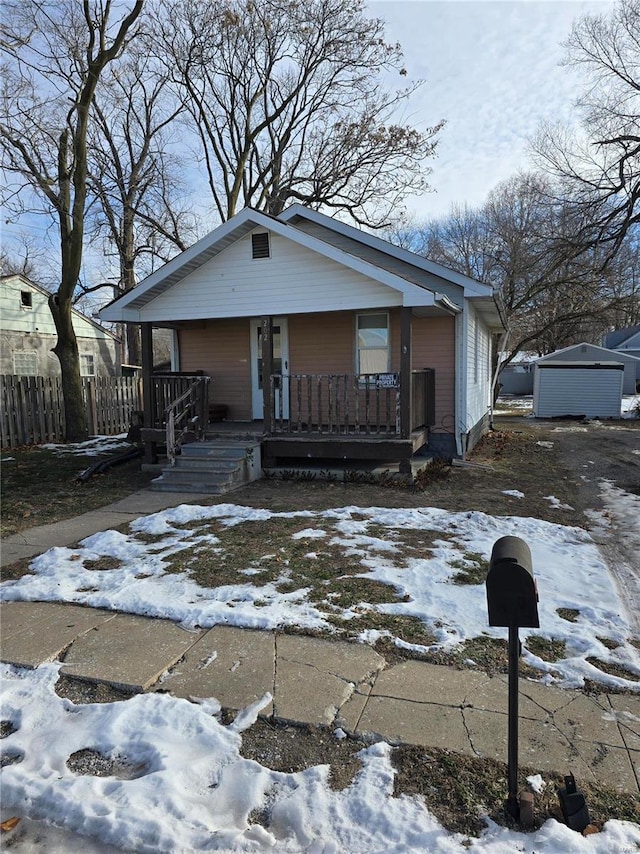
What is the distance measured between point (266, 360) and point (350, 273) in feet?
6.61

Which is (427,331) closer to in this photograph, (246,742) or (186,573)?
(186,573)

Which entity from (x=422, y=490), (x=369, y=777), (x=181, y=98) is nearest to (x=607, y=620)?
(x=369, y=777)

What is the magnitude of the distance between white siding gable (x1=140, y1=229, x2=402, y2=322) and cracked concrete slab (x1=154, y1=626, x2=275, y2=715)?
628 centimetres

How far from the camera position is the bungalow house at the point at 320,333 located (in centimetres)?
884

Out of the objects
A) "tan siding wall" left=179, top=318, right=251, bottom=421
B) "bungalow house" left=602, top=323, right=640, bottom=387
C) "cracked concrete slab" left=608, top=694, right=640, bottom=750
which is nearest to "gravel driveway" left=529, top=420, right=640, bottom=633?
"cracked concrete slab" left=608, top=694, right=640, bottom=750

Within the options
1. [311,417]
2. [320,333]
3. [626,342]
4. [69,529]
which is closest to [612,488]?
[311,417]

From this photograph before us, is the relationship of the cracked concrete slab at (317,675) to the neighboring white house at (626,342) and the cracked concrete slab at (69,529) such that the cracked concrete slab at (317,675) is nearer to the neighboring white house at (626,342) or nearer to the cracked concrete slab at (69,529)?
the cracked concrete slab at (69,529)

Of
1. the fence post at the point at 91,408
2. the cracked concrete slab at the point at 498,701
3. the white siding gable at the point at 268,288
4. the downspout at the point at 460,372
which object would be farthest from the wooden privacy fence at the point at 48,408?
the cracked concrete slab at the point at 498,701

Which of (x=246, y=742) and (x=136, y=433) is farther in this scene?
(x=136, y=433)

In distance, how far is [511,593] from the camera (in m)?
2.13

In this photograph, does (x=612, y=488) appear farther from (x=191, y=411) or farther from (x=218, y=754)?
(x=218, y=754)

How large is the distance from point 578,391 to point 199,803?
2404 centimetres

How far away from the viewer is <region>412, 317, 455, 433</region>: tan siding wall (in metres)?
10.8

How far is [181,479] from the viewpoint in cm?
861
